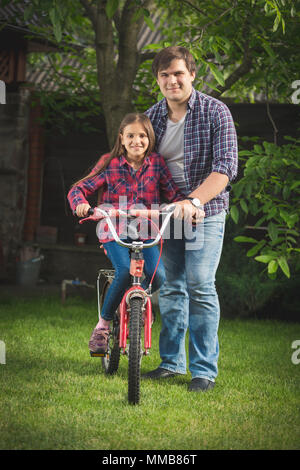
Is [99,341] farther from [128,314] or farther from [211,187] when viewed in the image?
[211,187]

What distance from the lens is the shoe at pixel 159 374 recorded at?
153 inches

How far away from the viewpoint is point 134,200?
11.8 ft

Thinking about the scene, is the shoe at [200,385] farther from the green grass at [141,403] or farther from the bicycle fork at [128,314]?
the bicycle fork at [128,314]

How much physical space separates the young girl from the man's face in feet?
0.67

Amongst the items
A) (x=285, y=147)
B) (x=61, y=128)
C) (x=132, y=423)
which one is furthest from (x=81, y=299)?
(x=132, y=423)

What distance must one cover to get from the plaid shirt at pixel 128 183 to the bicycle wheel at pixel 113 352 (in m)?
0.53

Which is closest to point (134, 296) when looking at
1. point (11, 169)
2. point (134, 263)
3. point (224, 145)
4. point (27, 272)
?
point (134, 263)

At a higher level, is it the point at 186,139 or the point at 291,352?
the point at 186,139

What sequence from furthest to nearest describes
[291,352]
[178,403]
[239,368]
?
1. [291,352]
2. [239,368]
3. [178,403]

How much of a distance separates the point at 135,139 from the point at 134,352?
118cm

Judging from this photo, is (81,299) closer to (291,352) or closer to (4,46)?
(291,352)

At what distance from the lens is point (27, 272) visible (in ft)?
26.5

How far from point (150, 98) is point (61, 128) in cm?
173

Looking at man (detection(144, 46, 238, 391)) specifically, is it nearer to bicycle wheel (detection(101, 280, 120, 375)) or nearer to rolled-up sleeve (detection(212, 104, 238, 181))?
rolled-up sleeve (detection(212, 104, 238, 181))
